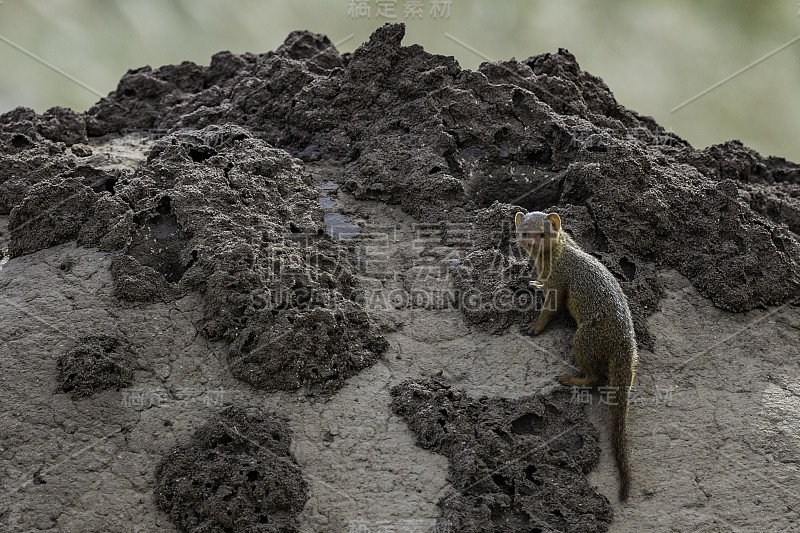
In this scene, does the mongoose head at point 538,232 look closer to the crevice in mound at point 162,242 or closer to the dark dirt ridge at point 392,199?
the dark dirt ridge at point 392,199

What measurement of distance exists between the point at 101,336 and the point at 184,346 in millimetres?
624

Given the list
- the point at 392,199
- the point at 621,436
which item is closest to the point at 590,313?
the point at 621,436

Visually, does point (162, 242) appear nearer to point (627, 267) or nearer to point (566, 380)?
point (566, 380)

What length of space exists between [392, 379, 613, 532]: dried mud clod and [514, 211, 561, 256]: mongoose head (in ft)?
3.71

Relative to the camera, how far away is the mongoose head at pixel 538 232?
6.00 metres

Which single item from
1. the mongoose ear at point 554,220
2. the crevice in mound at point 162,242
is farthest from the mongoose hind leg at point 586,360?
the crevice in mound at point 162,242

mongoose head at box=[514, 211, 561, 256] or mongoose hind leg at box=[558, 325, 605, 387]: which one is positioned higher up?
mongoose head at box=[514, 211, 561, 256]

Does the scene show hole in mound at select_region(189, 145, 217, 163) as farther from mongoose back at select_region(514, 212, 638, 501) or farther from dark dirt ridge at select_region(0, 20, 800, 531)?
mongoose back at select_region(514, 212, 638, 501)

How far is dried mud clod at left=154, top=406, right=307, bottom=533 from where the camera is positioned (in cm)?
505

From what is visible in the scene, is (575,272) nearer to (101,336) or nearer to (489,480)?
(489,480)

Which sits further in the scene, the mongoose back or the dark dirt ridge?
the dark dirt ridge

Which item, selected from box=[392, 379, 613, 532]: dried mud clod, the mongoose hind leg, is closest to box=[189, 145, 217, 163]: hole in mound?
box=[392, 379, 613, 532]: dried mud clod

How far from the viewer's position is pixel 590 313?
5.76 metres

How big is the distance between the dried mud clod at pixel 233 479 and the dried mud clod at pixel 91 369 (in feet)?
2.58
